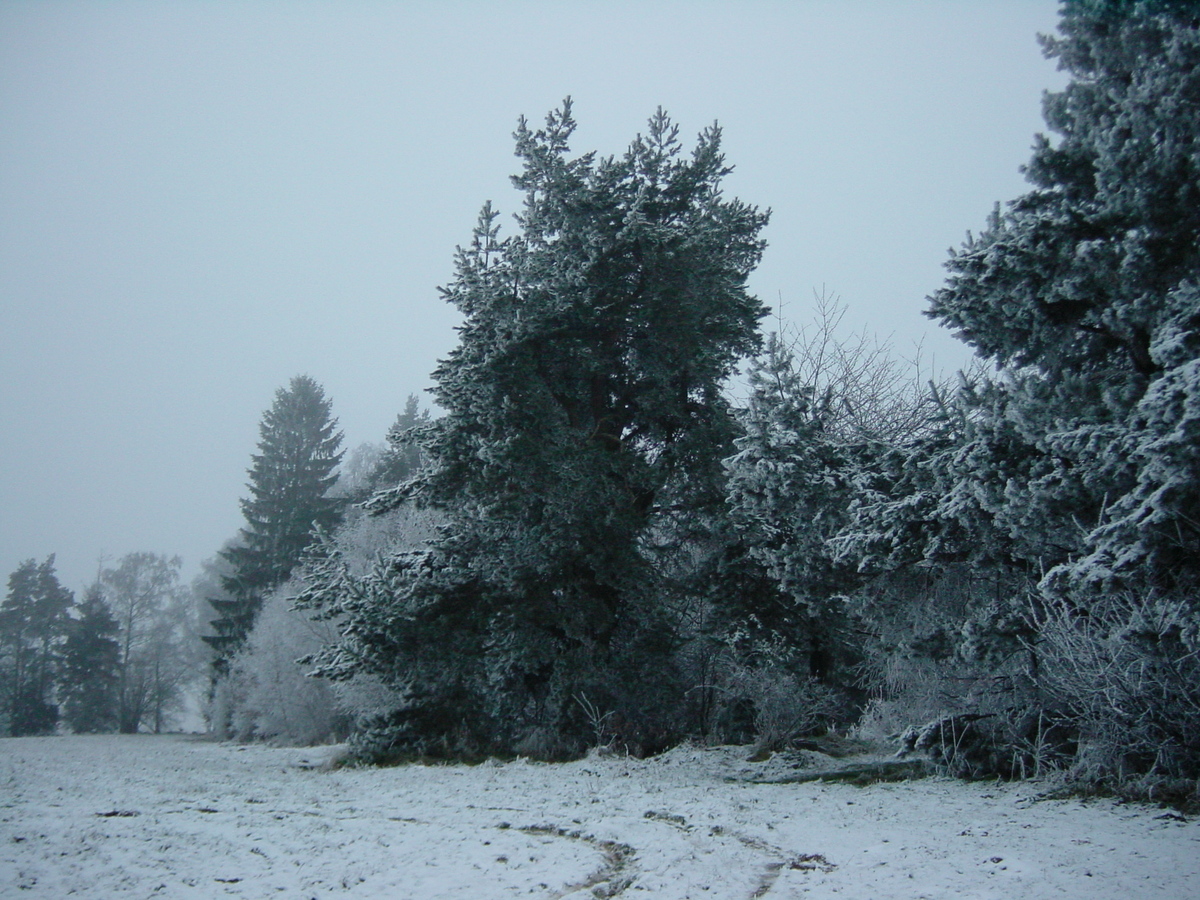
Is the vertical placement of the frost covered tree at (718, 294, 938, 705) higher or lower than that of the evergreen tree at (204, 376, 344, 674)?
Result: lower

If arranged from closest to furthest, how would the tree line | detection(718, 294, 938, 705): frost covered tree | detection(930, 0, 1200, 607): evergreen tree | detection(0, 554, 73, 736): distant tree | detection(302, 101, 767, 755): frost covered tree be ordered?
detection(930, 0, 1200, 607): evergreen tree, the tree line, detection(718, 294, 938, 705): frost covered tree, detection(302, 101, 767, 755): frost covered tree, detection(0, 554, 73, 736): distant tree

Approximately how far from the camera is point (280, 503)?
39562 mm

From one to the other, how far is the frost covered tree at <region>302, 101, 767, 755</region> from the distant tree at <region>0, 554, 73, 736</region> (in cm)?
4280

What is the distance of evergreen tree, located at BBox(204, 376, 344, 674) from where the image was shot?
3750 cm

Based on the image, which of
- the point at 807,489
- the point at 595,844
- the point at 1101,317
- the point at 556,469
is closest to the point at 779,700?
the point at 807,489

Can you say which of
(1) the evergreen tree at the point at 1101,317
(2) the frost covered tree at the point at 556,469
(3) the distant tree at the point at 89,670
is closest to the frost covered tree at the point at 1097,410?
(1) the evergreen tree at the point at 1101,317

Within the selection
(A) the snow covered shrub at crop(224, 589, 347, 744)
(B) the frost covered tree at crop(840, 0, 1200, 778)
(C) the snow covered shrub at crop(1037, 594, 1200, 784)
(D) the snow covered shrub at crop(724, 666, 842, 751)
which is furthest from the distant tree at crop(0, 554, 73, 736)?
(C) the snow covered shrub at crop(1037, 594, 1200, 784)

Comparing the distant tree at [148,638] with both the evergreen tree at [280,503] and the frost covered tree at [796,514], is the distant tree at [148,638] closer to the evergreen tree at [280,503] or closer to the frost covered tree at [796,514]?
the evergreen tree at [280,503]

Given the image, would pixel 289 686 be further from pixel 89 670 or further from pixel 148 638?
pixel 148 638

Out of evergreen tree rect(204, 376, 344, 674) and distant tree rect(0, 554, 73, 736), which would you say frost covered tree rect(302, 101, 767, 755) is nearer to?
evergreen tree rect(204, 376, 344, 674)

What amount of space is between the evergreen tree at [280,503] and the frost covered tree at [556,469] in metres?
24.3

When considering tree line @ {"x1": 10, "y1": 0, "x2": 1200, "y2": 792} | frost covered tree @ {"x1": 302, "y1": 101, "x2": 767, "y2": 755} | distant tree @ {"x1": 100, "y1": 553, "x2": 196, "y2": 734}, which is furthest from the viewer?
distant tree @ {"x1": 100, "y1": 553, "x2": 196, "y2": 734}

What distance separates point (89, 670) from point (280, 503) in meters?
18.0

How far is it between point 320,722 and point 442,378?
19003mm
